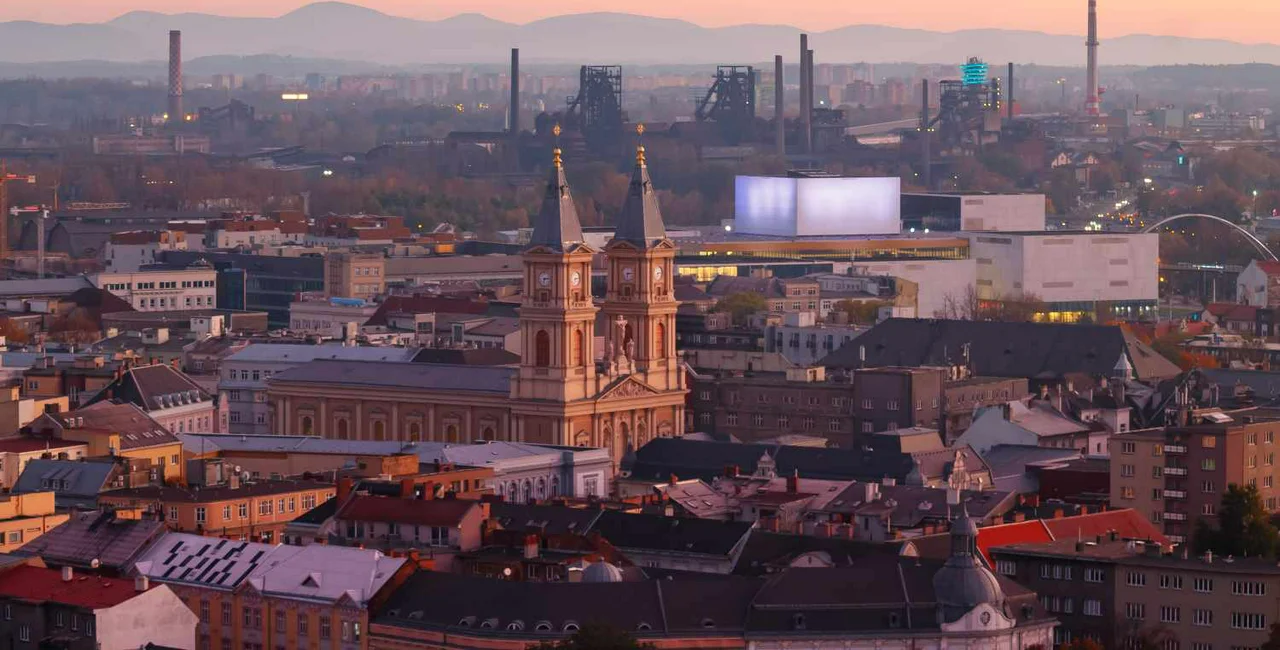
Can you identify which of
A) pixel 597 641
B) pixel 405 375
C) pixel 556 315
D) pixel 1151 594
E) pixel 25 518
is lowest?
pixel 1151 594

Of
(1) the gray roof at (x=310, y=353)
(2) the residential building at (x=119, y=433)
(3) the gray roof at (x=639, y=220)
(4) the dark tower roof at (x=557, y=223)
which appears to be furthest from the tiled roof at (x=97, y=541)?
(1) the gray roof at (x=310, y=353)

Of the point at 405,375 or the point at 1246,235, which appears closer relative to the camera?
the point at 405,375

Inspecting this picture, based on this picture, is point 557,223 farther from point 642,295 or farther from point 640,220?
point 642,295

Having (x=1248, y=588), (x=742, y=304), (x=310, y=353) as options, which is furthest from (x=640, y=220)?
(x=742, y=304)

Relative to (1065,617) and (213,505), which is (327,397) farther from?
(1065,617)

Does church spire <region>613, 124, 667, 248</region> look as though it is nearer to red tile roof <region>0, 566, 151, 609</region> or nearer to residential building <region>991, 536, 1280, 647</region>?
residential building <region>991, 536, 1280, 647</region>

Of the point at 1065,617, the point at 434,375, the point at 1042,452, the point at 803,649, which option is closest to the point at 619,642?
the point at 803,649

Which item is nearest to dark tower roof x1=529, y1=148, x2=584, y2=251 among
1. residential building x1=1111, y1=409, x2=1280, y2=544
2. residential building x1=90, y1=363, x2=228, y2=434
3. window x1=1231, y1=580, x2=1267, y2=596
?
residential building x1=90, y1=363, x2=228, y2=434
